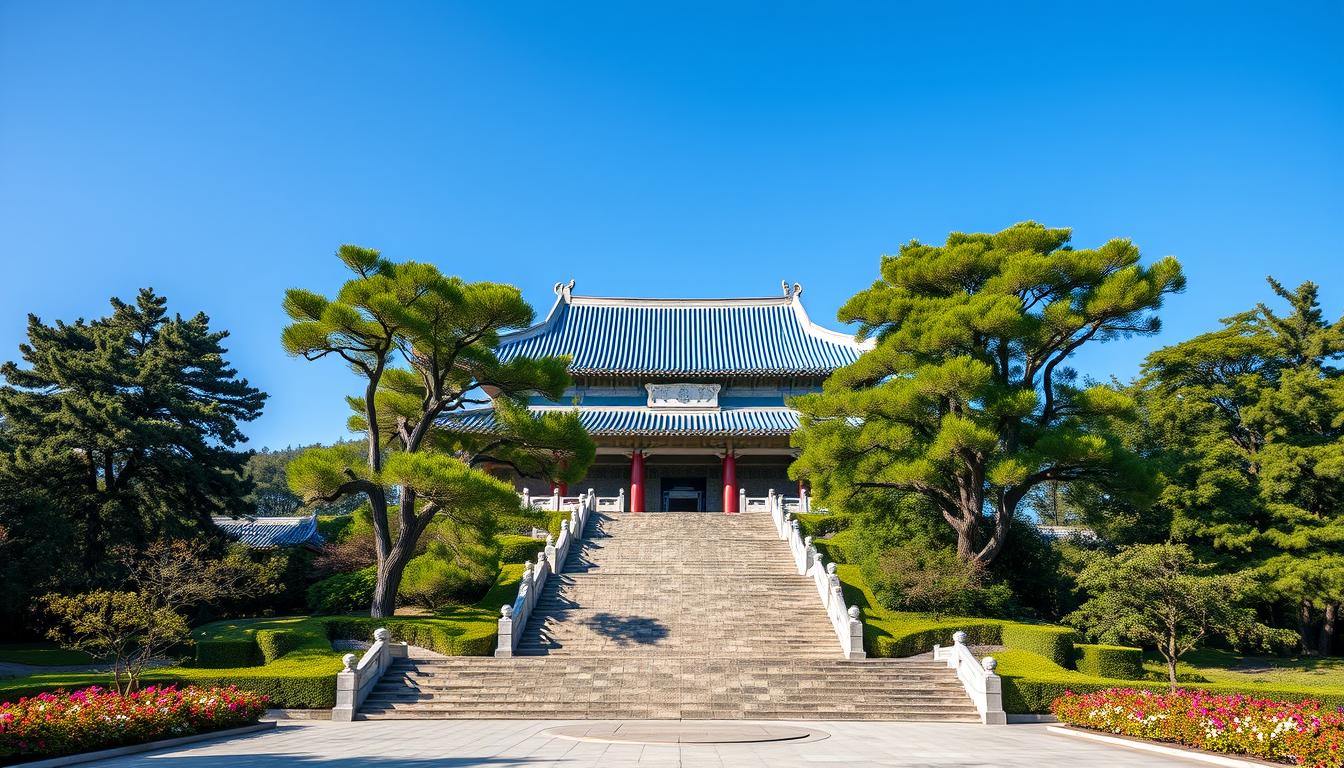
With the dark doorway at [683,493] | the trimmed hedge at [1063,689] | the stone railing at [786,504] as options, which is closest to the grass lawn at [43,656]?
the stone railing at [786,504]

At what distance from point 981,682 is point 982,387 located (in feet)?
23.8

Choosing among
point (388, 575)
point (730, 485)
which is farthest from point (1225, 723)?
point (730, 485)

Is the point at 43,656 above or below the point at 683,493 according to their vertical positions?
below

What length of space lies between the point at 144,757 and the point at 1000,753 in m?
10.5

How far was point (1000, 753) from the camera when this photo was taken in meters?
9.93

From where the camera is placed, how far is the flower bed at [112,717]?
904 cm

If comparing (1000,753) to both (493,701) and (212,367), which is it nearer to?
(493,701)

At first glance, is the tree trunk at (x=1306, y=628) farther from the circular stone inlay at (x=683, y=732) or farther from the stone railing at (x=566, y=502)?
the stone railing at (x=566, y=502)

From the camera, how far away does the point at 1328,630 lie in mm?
22172

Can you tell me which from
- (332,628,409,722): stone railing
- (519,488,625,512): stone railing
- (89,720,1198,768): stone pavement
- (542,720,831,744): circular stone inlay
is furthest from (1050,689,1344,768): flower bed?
(519,488,625,512): stone railing

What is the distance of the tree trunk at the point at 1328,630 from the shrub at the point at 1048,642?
11488 millimetres

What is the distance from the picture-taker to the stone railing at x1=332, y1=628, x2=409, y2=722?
1348 cm

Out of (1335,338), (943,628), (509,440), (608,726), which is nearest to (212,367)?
(509,440)

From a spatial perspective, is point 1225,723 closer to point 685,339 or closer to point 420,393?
point 420,393
